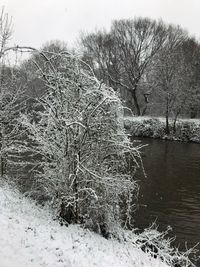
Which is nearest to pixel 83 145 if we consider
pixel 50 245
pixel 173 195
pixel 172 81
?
pixel 50 245

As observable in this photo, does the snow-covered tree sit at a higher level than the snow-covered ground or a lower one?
higher

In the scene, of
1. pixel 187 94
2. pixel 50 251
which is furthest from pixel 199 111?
pixel 50 251

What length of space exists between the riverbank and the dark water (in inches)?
433

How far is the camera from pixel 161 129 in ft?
138

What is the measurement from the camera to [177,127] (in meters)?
41.7

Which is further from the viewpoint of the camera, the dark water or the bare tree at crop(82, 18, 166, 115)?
the bare tree at crop(82, 18, 166, 115)

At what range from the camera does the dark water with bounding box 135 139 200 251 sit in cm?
1374

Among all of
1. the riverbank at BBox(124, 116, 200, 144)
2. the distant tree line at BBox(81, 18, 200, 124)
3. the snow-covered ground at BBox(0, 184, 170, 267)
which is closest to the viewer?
the snow-covered ground at BBox(0, 184, 170, 267)

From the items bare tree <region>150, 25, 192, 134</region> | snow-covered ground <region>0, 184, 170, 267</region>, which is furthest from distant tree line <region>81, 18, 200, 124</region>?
snow-covered ground <region>0, 184, 170, 267</region>

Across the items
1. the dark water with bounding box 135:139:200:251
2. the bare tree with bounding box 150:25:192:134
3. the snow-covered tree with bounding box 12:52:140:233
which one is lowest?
the dark water with bounding box 135:139:200:251

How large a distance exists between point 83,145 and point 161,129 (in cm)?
3228

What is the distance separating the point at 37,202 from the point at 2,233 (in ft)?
13.6

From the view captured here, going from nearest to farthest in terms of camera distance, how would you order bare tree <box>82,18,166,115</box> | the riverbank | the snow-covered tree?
the snow-covered tree → the riverbank → bare tree <box>82,18,166,115</box>

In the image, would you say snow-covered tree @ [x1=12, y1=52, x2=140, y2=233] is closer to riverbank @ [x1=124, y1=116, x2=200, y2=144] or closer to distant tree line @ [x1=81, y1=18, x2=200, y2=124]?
riverbank @ [x1=124, y1=116, x2=200, y2=144]
